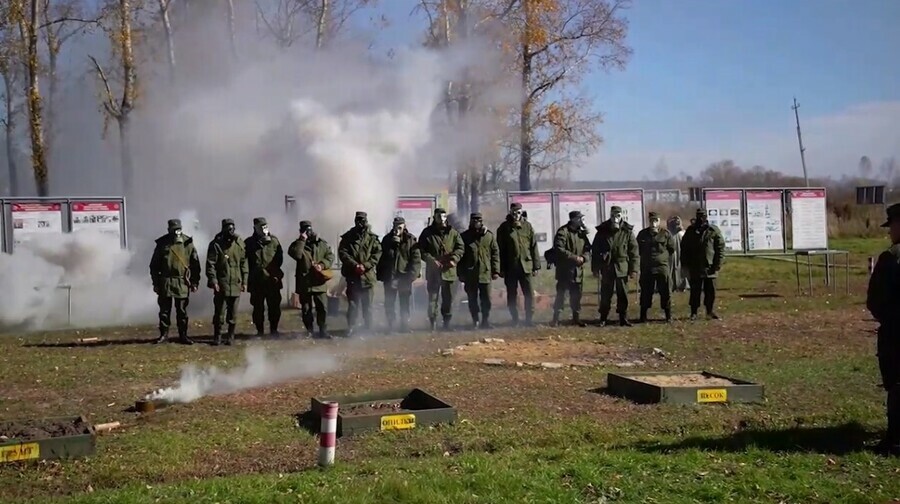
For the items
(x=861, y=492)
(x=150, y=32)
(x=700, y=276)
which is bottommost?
(x=861, y=492)

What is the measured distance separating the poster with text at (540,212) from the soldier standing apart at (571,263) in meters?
4.48

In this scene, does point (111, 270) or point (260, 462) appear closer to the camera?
point (260, 462)

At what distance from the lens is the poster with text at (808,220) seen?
84.8 feet

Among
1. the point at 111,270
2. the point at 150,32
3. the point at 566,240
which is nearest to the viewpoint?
the point at 566,240

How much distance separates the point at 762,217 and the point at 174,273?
17.2 meters

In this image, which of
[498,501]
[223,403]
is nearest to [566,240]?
[223,403]

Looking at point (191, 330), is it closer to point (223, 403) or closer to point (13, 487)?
point (223, 403)

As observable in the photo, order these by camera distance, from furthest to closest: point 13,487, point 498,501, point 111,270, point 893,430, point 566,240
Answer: point 111,270
point 566,240
point 893,430
point 13,487
point 498,501

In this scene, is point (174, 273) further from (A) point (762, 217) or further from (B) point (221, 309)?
(A) point (762, 217)

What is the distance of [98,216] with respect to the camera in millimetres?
21281

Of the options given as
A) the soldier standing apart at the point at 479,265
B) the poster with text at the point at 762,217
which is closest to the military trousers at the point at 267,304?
the soldier standing apart at the point at 479,265

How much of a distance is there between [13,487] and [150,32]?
29.2 meters

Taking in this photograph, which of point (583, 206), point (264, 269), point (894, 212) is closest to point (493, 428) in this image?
point (894, 212)

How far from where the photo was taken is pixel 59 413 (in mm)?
10797
